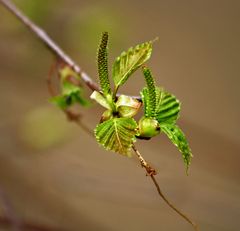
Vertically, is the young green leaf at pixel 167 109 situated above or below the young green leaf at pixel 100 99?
above

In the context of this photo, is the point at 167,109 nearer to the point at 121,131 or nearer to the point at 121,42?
the point at 121,131

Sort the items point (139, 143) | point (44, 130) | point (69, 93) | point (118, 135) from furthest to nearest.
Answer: point (139, 143), point (44, 130), point (69, 93), point (118, 135)

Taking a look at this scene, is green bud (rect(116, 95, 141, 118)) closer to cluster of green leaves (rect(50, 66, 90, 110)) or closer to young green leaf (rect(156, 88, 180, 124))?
young green leaf (rect(156, 88, 180, 124))

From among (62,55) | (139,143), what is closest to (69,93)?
(62,55)

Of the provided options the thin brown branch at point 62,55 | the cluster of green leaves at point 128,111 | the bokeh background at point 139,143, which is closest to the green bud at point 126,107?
the cluster of green leaves at point 128,111

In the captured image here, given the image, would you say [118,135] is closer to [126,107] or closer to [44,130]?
[126,107]

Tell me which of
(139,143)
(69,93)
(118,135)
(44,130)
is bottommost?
(118,135)

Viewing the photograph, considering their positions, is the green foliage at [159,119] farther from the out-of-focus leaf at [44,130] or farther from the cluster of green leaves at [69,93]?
the out-of-focus leaf at [44,130]
